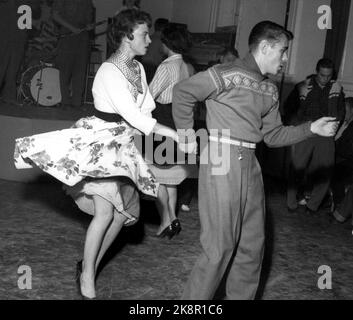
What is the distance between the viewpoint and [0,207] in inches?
183

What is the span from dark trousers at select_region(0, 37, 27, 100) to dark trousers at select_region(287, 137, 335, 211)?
166 inches

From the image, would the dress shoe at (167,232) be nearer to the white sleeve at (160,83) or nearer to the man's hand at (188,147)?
the white sleeve at (160,83)

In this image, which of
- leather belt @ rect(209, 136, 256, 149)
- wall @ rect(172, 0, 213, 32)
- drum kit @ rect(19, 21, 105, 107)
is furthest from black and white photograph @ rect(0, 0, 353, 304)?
wall @ rect(172, 0, 213, 32)

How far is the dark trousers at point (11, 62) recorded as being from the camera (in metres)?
7.60

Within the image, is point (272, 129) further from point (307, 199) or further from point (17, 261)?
point (307, 199)

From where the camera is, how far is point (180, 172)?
4.18m

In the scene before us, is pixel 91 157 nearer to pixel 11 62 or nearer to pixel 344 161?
pixel 344 161

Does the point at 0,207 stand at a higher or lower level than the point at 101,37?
lower

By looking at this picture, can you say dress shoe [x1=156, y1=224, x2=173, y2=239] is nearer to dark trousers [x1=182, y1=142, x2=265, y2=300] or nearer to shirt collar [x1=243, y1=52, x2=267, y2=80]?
dark trousers [x1=182, y1=142, x2=265, y2=300]

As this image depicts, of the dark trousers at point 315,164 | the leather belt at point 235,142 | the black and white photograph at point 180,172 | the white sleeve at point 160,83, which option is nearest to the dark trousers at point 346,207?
the black and white photograph at point 180,172

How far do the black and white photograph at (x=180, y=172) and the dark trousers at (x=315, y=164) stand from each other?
0.01 m

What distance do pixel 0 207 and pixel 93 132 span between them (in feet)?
7.15

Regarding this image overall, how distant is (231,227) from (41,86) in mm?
6792
